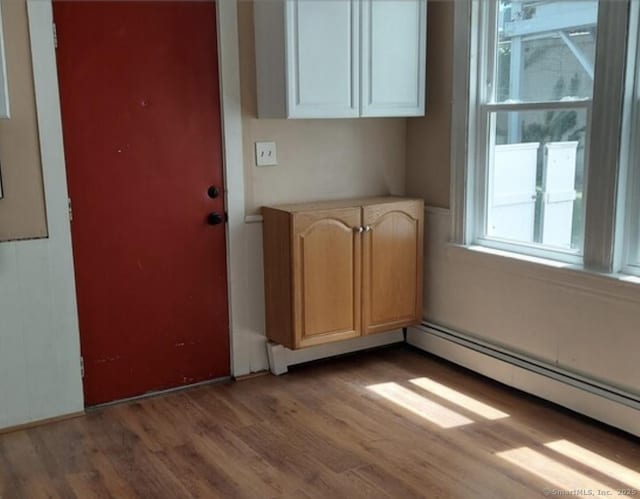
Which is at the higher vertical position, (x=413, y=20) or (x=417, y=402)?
(x=413, y=20)

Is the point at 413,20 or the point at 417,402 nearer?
the point at 417,402

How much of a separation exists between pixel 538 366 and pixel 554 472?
0.71 meters

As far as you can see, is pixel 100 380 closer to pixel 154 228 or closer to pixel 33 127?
pixel 154 228

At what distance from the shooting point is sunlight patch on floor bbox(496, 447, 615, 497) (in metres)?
2.48

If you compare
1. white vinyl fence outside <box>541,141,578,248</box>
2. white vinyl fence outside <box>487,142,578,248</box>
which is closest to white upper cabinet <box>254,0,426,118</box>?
white vinyl fence outside <box>487,142,578,248</box>

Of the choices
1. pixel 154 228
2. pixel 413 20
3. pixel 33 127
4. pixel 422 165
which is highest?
pixel 413 20

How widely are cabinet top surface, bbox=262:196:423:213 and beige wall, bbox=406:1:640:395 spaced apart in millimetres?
264

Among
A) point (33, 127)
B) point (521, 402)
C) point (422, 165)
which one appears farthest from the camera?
point (422, 165)

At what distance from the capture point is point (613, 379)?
291 cm

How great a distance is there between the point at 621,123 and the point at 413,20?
48.9 inches

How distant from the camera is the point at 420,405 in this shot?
10.6 ft

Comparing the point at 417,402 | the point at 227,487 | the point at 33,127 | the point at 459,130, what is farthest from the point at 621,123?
the point at 33,127

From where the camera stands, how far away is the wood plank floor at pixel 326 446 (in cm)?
254

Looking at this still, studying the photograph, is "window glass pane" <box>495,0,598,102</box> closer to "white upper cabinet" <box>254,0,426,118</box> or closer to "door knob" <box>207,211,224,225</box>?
"white upper cabinet" <box>254,0,426,118</box>
